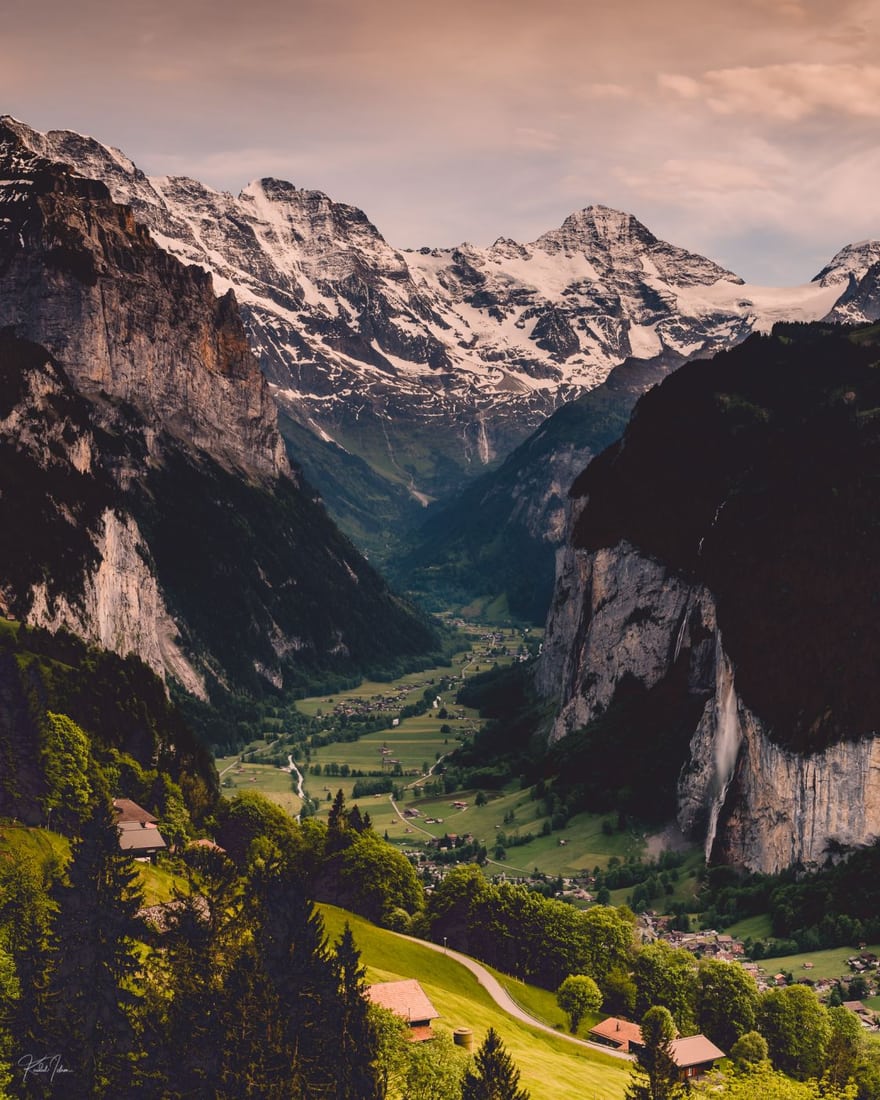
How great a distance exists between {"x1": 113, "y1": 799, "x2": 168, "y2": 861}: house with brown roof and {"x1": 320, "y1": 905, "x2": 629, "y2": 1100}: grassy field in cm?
1792

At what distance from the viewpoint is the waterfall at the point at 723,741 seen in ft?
573

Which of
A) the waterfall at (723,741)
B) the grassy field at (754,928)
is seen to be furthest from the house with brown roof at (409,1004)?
the waterfall at (723,741)

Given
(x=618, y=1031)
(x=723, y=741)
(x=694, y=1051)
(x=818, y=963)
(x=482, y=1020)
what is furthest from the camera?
(x=723, y=741)

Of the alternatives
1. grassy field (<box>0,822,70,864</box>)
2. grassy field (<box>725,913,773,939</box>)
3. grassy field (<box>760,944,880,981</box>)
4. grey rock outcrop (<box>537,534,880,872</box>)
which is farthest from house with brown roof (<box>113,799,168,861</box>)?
grey rock outcrop (<box>537,534,880,872</box>)

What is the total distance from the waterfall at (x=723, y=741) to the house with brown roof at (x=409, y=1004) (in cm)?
8959

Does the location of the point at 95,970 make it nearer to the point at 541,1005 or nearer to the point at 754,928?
the point at 541,1005

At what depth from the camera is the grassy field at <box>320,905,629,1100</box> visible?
9025 cm

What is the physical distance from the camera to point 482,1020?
99875mm

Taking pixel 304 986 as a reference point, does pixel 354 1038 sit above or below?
below

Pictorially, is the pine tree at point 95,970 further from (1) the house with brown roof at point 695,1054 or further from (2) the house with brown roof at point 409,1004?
(1) the house with brown roof at point 695,1054

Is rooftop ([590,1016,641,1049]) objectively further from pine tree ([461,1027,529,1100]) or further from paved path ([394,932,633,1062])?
pine tree ([461,1027,529,1100])

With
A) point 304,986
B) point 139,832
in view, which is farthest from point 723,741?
point 304,986

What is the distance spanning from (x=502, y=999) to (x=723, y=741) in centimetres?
7532

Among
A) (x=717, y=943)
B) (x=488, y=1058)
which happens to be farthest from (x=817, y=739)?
(x=488, y=1058)
